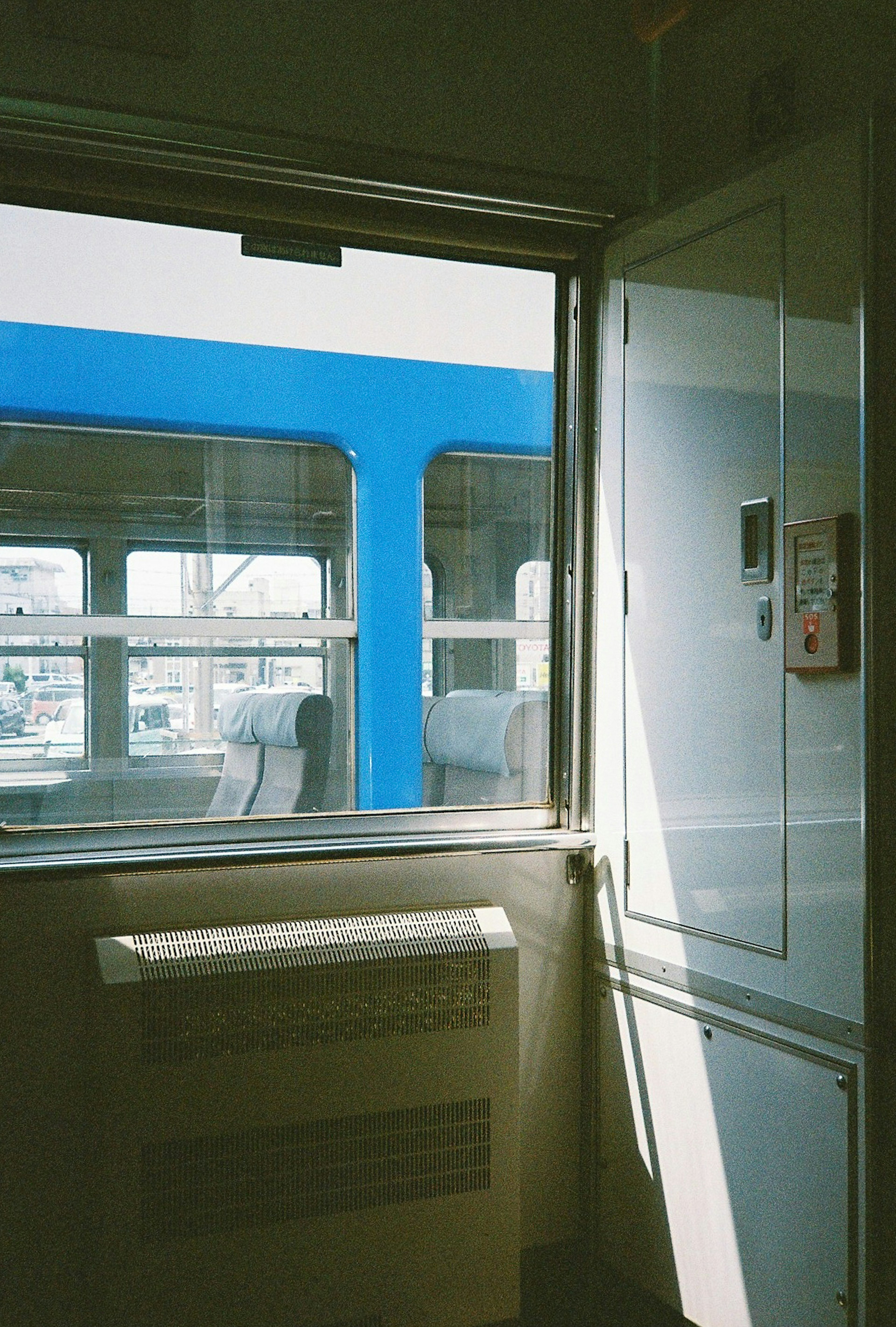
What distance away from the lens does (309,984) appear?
7.87ft

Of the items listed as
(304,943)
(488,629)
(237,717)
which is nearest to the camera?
(304,943)

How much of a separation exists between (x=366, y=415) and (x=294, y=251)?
1.28 ft

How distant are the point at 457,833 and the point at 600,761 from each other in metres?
0.37

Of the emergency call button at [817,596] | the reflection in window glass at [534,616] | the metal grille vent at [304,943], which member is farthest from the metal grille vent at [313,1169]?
the emergency call button at [817,596]

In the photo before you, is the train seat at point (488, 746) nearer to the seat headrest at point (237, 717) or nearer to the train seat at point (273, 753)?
the train seat at point (273, 753)

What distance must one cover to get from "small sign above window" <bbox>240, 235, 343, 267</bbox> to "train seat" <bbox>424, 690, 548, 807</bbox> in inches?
40.2

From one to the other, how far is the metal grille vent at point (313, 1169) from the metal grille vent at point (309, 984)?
17 cm

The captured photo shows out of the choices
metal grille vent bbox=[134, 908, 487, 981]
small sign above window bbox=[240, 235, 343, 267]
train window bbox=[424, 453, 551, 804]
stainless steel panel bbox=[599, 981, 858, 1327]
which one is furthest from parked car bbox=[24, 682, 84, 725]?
stainless steel panel bbox=[599, 981, 858, 1327]

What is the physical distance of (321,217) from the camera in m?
2.58

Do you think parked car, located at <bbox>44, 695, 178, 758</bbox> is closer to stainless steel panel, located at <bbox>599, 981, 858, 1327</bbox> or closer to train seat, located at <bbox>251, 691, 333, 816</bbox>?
train seat, located at <bbox>251, 691, 333, 816</bbox>

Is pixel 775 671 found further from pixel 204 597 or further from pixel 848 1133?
pixel 204 597

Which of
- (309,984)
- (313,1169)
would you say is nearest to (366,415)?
(309,984)

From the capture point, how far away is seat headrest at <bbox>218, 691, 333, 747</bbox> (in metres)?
2.56

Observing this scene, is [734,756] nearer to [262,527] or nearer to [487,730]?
[487,730]
